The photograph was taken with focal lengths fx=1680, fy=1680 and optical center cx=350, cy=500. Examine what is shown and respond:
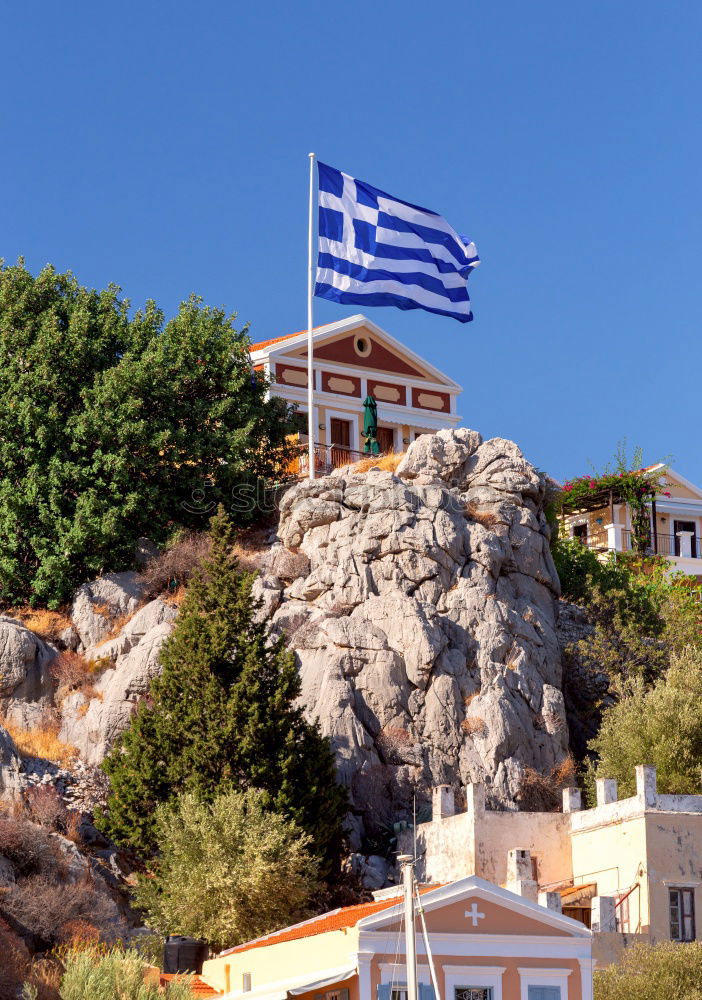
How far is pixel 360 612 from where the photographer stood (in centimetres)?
5059

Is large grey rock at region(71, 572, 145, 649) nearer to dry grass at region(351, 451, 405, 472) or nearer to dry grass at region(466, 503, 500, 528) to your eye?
dry grass at region(351, 451, 405, 472)

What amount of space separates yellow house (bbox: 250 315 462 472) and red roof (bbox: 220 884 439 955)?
114 feet

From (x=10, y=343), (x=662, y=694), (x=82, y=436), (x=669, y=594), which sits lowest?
(x=662, y=694)

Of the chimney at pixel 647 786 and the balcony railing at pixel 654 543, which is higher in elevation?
the balcony railing at pixel 654 543

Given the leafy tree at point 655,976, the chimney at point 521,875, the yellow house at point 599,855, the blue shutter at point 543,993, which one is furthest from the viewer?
the yellow house at point 599,855

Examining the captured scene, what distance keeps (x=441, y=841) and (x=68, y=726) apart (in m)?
12.5

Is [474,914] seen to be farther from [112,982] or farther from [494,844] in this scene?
[494,844]

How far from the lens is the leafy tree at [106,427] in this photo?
5478 centimetres

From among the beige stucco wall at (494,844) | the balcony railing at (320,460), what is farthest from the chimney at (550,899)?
the balcony railing at (320,460)

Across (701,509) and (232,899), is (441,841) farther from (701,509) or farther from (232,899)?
(701,509)

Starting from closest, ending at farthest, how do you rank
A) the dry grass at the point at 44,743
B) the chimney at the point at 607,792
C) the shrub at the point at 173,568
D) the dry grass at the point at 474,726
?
the chimney at the point at 607,792
the dry grass at the point at 44,743
the dry grass at the point at 474,726
the shrub at the point at 173,568

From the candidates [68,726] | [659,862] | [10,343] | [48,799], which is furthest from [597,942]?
[10,343]

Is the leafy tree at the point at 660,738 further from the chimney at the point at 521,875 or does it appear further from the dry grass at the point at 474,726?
the chimney at the point at 521,875

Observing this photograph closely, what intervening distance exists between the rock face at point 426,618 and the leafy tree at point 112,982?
14.1 meters
